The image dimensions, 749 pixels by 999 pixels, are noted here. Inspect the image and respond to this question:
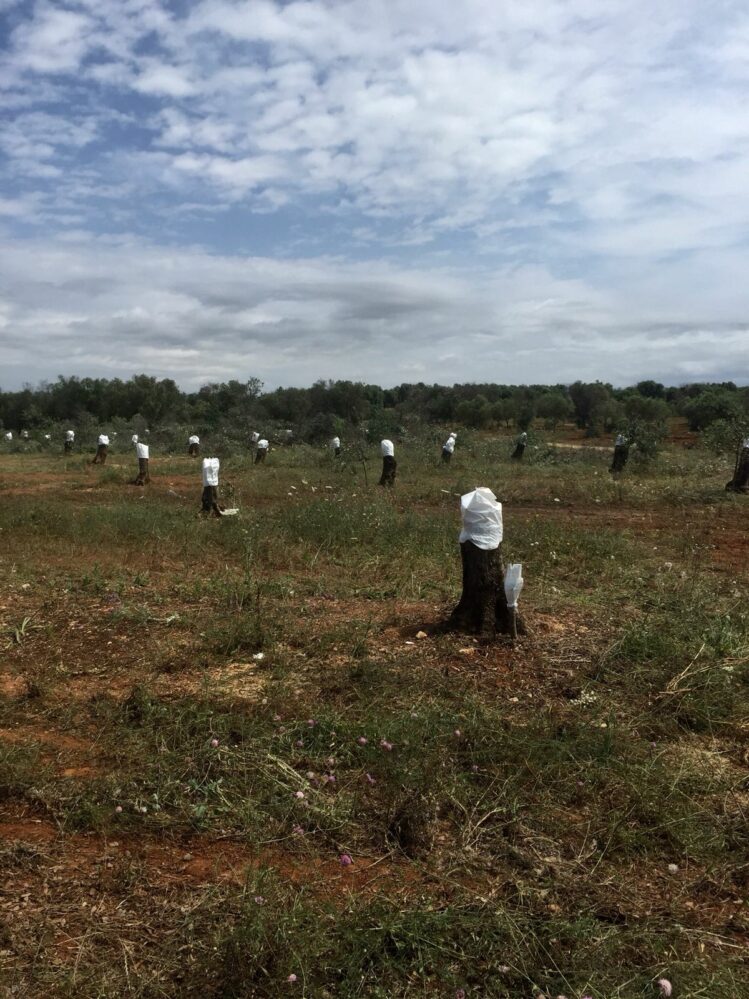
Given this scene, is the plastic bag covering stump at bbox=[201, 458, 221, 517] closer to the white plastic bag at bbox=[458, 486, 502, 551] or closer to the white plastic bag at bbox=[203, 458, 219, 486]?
the white plastic bag at bbox=[203, 458, 219, 486]

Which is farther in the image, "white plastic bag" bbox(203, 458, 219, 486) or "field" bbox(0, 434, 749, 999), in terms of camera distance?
"white plastic bag" bbox(203, 458, 219, 486)

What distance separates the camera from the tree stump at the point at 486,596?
4.39 metres

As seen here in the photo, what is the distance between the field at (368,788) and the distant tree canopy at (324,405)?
25.6 m

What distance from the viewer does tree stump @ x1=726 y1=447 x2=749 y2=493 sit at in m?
11.5

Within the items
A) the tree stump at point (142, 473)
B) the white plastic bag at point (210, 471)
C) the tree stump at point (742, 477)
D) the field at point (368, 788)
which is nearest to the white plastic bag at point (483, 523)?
the field at point (368, 788)

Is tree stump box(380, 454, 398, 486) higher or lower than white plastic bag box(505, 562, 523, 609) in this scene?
higher

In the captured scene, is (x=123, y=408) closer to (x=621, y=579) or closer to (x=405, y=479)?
(x=405, y=479)

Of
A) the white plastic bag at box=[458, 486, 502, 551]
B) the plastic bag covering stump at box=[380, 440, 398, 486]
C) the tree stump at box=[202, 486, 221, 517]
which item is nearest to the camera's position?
the white plastic bag at box=[458, 486, 502, 551]

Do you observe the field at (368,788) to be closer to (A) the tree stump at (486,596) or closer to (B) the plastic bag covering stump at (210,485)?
(A) the tree stump at (486,596)

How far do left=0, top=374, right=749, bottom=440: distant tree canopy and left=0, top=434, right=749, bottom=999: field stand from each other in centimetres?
2559

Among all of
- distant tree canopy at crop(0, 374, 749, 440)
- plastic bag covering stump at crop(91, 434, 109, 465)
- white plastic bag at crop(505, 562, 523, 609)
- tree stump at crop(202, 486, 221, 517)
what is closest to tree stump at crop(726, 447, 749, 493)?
tree stump at crop(202, 486, 221, 517)

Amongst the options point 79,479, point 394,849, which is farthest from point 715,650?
point 79,479

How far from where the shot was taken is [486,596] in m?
4.43

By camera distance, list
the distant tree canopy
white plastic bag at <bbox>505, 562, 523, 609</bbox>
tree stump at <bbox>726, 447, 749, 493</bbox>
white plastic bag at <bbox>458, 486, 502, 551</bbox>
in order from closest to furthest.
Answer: white plastic bag at <bbox>505, 562, 523, 609</bbox> < white plastic bag at <bbox>458, 486, 502, 551</bbox> < tree stump at <bbox>726, 447, 749, 493</bbox> < the distant tree canopy
